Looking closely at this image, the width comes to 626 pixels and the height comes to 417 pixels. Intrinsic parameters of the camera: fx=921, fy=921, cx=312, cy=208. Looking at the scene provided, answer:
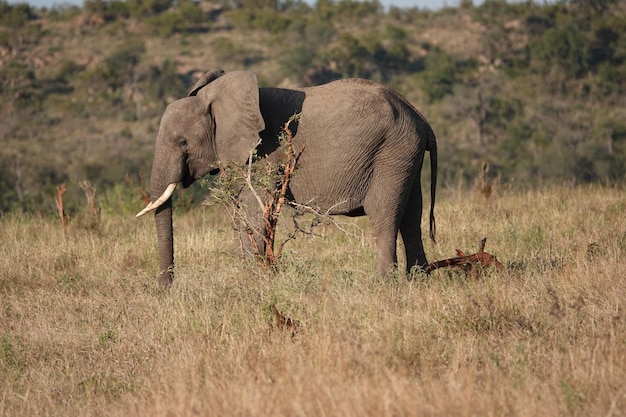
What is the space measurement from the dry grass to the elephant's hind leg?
0.44 meters

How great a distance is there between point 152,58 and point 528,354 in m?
51.1

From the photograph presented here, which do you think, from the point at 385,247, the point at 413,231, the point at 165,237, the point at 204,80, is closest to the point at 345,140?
Answer: the point at 385,247

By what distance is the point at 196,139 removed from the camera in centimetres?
787

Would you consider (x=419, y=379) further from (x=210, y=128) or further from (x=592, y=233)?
(x=592, y=233)

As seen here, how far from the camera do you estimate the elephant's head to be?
25.4 ft

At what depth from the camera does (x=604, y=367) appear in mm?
4324

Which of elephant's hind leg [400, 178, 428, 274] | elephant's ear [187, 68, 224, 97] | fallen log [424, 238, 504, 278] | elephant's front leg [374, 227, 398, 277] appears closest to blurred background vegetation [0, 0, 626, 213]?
elephant's ear [187, 68, 224, 97]

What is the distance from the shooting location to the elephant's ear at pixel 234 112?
25.1ft

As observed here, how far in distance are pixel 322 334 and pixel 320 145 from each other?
2.87 metres

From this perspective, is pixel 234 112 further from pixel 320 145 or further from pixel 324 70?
pixel 324 70

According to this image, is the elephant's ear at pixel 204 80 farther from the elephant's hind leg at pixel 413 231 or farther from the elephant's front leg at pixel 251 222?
the elephant's hind leg at pixel 413 231

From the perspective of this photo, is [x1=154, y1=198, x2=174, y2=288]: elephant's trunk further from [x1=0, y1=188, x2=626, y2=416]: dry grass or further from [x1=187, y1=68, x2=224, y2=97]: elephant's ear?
[x1=187, y1=68, x2=224, y2=97]: elephant's ear

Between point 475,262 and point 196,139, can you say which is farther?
point 196,139

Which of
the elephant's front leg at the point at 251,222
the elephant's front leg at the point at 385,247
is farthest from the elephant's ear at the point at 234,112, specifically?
the elephant's front leg at the point at 385,247
